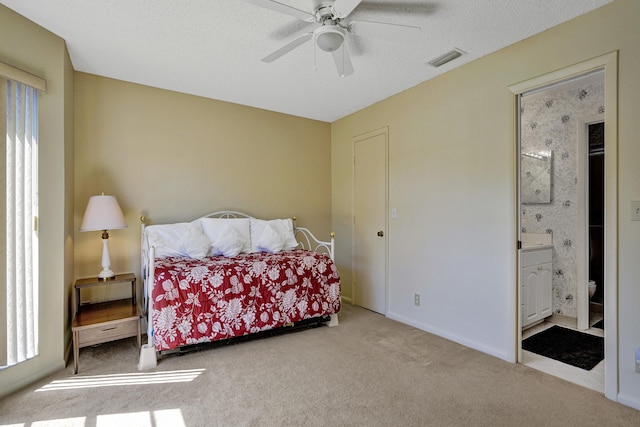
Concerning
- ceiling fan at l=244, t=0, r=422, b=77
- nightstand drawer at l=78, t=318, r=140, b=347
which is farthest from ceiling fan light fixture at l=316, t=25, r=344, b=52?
nightstand drawer at l=78, t=318, r=140, b=347

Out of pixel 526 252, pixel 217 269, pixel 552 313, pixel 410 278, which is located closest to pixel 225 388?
pixel 217 269

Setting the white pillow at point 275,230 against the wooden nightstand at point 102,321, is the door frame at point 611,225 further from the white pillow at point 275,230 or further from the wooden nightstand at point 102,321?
the wooden nightstand at point 102,321

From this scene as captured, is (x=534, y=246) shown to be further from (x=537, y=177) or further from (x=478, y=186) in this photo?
(x=478, y=186)

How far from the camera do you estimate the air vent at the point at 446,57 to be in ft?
8.54

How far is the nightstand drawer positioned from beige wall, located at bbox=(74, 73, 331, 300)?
0.67 meters

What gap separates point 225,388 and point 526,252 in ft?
9.27

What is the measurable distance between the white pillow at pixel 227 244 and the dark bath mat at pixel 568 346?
272 cm

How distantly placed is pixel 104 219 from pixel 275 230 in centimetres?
160

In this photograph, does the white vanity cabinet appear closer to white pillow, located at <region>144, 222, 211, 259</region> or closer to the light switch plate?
the light switch plate

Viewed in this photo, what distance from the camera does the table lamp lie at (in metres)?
2.63

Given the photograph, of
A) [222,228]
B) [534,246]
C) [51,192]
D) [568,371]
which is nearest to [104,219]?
[51,192]

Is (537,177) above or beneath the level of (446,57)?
beneath

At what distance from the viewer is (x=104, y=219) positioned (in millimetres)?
2645

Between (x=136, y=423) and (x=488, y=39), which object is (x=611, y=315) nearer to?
(x=488, y=39)
